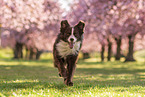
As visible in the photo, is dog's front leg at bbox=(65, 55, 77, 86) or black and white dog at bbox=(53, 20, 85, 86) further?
dog's front leg at bbox=(65, 55, 77, 86)

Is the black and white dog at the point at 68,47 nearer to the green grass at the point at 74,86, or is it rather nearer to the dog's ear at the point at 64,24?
the dog's ear at the point at 64,24

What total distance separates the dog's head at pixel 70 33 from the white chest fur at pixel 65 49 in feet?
0.56

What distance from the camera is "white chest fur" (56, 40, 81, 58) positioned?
777cm

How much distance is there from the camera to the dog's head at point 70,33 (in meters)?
7.51

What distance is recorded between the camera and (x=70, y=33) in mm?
7539

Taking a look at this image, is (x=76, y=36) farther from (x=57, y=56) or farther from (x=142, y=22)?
(x=142, y=22)

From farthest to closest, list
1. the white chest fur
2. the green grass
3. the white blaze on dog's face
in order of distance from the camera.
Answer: the white chest fur, the white blaze on dog's face, the green grass

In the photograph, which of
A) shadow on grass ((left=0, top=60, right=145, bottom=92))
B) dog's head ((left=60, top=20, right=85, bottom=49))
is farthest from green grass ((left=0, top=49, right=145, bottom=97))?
dog's head ((left=60, top=20, right=85, bottom=49))

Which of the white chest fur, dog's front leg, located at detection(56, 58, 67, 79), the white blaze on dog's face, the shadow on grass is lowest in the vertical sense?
the shadow on grass

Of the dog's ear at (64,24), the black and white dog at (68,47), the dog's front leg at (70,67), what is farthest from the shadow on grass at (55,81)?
the dog's ear at (64,24)

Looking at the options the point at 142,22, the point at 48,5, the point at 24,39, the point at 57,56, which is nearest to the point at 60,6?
the point at 48,5

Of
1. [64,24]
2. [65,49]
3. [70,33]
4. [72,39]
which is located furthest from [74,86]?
[64,24]

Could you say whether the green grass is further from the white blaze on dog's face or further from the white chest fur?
the white blaze on dog's face

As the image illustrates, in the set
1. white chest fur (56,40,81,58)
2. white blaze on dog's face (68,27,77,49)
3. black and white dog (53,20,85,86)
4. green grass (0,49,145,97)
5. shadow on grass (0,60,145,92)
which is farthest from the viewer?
Answer: shadow on grass (0,60,145,92)
